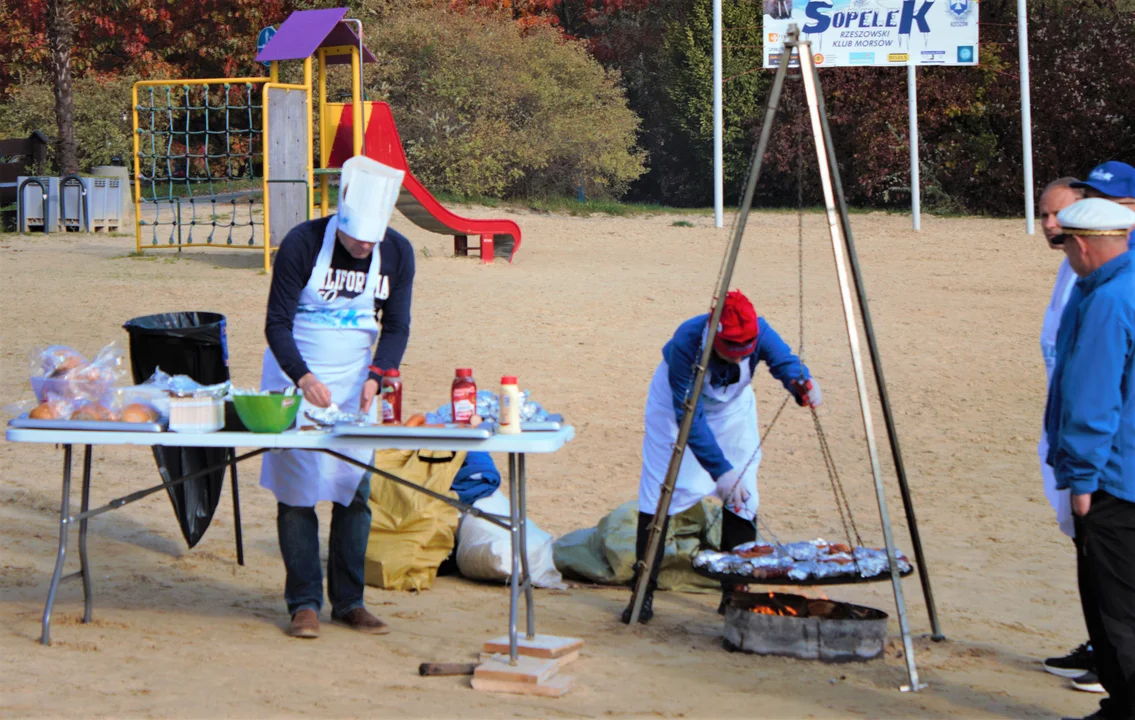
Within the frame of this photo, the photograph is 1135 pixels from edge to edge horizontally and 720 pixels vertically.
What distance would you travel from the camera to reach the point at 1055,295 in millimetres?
4871

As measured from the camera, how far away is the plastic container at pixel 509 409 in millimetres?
4418

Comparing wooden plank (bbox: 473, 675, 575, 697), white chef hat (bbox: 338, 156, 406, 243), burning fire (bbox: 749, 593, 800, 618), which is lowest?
wooden plank (bbox: 473, 675, 575, 697)

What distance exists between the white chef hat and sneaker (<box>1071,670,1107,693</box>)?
2903 millimetres

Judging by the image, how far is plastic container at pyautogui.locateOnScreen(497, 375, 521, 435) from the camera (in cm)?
442

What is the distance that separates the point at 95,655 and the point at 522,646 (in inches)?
58.0

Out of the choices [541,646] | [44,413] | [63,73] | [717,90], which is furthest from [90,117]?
[541,646]

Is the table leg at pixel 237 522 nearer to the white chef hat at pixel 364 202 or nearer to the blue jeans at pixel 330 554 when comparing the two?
the blue jeans at pixel 330 554

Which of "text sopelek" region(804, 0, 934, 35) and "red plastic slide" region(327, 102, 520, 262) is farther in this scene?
"text sopelek" region(804, 0, 934, 35)

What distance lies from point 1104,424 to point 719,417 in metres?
2.01

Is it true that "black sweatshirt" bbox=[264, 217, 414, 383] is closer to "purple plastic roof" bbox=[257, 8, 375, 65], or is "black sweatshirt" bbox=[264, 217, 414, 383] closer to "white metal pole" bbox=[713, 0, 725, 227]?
"purple plastic roof" bbox=[257, 8, 375, 65]

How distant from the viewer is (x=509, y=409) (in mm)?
4430

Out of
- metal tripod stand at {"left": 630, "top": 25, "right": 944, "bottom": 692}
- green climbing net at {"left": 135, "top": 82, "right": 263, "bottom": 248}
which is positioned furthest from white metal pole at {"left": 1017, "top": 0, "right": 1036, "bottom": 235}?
metal tripod stand at {"left": 630, "top": 25, "right": 944, "bottom": 692}

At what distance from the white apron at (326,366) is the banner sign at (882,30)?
46.6 feet

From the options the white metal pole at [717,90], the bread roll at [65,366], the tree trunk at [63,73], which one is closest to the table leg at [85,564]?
the bread roll at [65,366]
